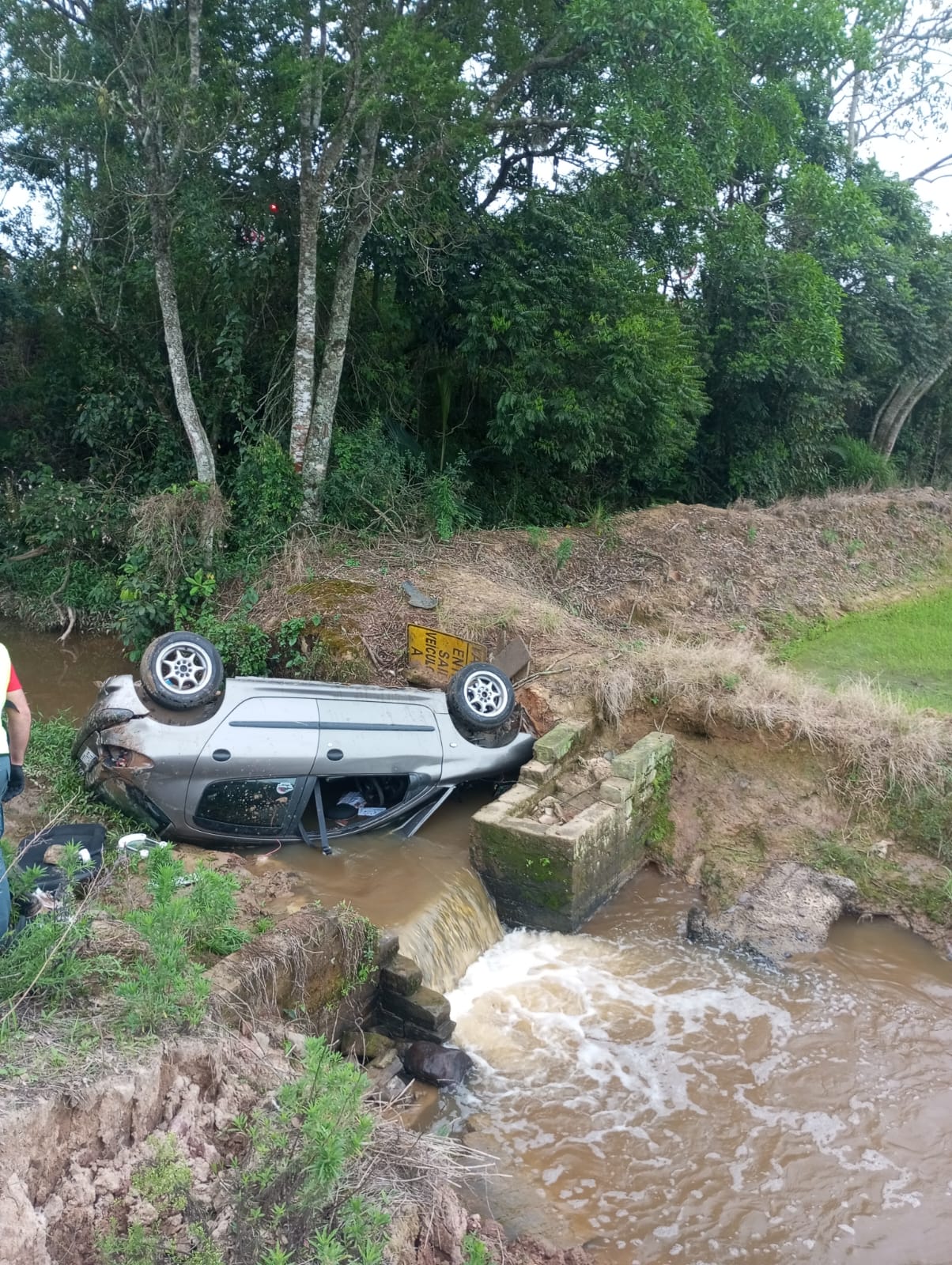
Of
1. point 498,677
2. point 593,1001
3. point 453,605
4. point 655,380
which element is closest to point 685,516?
point 655,380

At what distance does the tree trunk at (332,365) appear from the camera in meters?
11.5

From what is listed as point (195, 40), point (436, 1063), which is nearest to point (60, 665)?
point (195, 40)

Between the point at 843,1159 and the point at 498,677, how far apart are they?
176 inches

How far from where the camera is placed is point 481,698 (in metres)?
8.05

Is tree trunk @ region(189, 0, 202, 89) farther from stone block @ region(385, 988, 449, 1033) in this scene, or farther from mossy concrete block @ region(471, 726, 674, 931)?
stone block @ region(385, 988, 449, 1033)

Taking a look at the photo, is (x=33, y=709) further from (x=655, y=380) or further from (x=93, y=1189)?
(x=655, y=380)

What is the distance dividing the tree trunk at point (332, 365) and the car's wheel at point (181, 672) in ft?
16.6

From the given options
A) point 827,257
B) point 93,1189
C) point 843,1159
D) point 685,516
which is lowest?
point 843,1159

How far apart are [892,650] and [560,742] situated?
613 centimetres

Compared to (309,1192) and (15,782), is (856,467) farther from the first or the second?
(309,1192)

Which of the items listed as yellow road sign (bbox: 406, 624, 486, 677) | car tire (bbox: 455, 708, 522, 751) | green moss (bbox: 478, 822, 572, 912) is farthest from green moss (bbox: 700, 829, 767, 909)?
yellow road sign (bbox: 406, 624, 486, 677)

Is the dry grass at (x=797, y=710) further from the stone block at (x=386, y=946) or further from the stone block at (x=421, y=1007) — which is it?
the stone block at (x=421, y=1007)

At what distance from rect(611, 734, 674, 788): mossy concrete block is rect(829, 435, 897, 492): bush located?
13.2m

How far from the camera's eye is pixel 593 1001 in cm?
636
